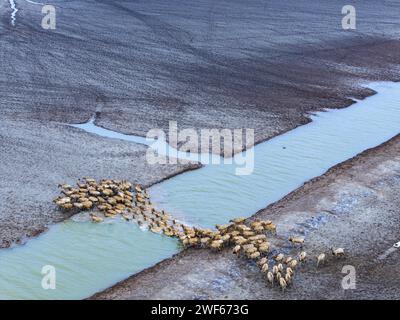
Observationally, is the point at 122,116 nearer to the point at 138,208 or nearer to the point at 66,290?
the point at 138,208

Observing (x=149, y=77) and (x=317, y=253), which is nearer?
(x=317, y=253)

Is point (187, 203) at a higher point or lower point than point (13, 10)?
lower

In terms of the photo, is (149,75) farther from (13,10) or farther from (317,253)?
(317,253)

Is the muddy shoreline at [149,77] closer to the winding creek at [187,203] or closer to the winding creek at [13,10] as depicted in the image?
the winding creek at [13,10]

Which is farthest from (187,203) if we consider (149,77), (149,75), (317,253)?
(149,75)

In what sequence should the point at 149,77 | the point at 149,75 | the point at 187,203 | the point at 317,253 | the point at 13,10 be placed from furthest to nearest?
1. the point at 13,10
2. the point at 149,75
3. the point at 149,77
4. the point at 187,203
5. the point at 317,253

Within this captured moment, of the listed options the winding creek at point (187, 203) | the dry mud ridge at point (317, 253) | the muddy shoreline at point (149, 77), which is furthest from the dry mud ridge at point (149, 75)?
the dry mud ridge at point (317, 253)

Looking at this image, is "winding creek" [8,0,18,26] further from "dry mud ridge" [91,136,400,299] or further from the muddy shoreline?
"dry mud ridge" [91,136,400,299]
